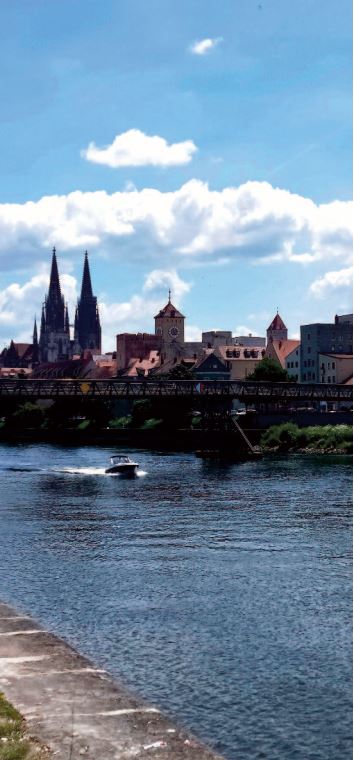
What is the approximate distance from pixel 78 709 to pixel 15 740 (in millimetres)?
2759

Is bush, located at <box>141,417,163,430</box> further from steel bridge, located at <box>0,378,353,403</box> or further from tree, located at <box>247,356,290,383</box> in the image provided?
tree, located at <box>247,356,290,383</box>

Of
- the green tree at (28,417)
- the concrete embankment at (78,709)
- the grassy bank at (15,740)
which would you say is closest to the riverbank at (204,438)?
the green tree at (28,417)

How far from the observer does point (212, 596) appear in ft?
122

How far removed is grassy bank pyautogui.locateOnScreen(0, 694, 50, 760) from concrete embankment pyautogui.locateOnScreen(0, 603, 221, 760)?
272 millimetres

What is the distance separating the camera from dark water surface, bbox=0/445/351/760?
82.7 ft

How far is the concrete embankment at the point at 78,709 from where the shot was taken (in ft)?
71.3

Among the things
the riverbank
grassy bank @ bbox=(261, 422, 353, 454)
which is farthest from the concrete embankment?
grassy bank @ bbox=(261, 422, 353, 454)

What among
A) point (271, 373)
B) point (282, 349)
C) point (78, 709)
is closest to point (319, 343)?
point (271, 373)

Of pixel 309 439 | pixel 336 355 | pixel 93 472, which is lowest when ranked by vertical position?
pixel 93 472

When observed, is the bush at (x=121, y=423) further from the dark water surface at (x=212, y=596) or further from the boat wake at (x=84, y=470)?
the dark water surface at (x=212, y=596)

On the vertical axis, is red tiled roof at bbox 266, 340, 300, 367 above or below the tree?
above

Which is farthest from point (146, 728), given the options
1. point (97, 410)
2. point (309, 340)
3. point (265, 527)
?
Answer: point (309, 340)

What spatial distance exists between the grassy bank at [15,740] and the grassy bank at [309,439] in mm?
90372

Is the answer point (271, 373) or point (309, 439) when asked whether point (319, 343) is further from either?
point (309, 439)
